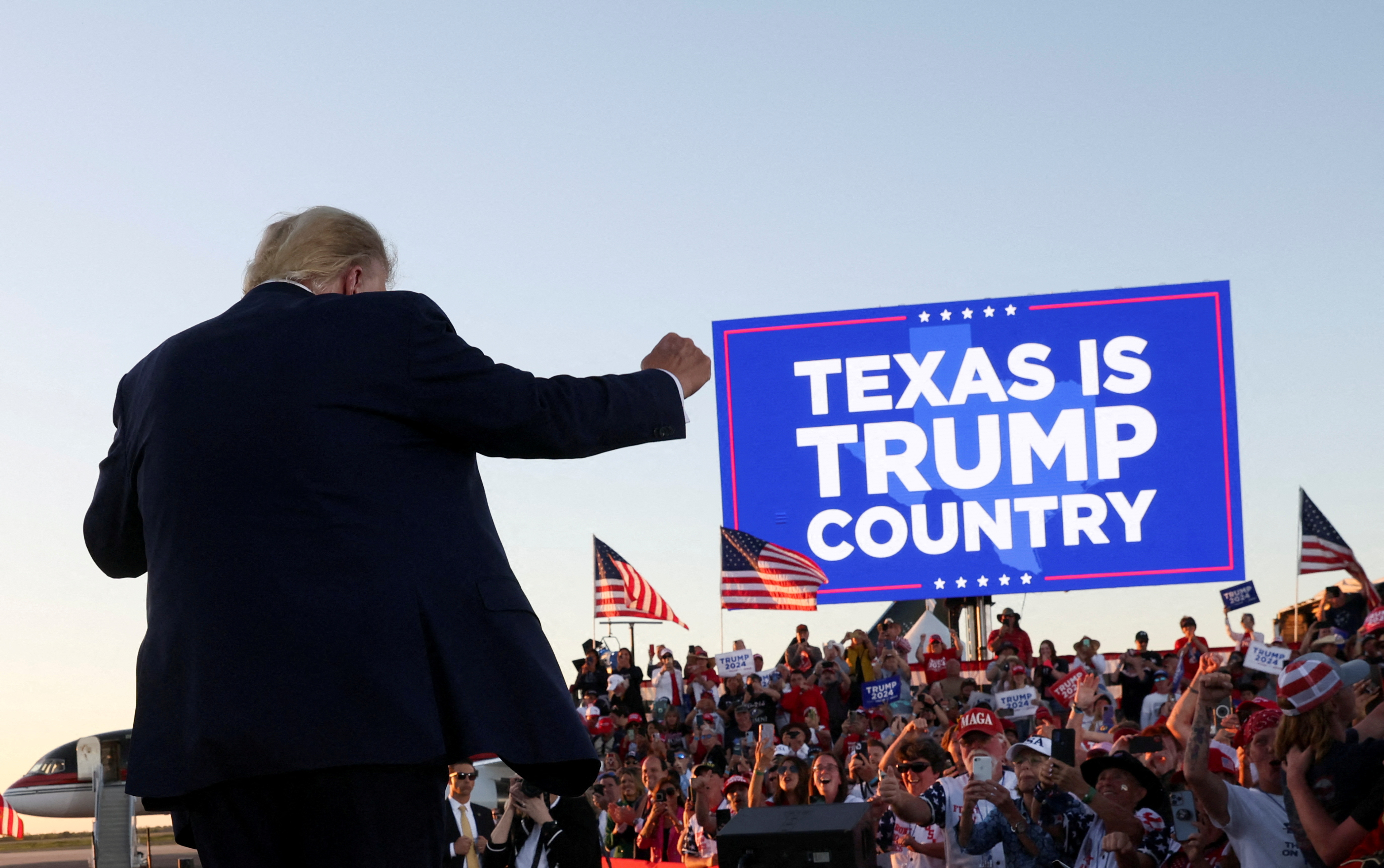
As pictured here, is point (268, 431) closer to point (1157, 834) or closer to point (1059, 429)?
point (1157, 834)

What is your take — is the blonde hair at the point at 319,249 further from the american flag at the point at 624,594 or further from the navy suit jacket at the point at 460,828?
the american flag at the point at 624,594

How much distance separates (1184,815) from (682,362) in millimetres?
5604

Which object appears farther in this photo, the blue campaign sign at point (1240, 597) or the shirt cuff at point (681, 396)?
the blue campaign sign at point (1240, 597)

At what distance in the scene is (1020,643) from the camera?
714 inches

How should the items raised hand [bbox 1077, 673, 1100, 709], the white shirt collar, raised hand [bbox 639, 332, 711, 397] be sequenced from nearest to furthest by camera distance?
the white shirt collar → raised hand [bbox 639, 332, 711, 397] → raised hand [bbox 1077, 673, 1100, 709]

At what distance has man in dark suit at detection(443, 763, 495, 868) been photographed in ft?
32.5

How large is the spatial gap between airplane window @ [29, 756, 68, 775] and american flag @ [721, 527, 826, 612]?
11.7 meters

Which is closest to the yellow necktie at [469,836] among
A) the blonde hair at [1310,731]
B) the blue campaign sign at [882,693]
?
the blue campaign sign at [882,693]

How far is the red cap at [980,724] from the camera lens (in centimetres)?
796

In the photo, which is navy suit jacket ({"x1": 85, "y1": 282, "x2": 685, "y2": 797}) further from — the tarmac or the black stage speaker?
the tarmac

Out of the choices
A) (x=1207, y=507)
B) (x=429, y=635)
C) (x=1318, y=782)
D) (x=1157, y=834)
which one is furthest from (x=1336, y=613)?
(x=429, y=635)

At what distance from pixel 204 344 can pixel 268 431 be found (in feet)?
0.62

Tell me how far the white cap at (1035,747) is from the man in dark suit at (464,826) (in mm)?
3687

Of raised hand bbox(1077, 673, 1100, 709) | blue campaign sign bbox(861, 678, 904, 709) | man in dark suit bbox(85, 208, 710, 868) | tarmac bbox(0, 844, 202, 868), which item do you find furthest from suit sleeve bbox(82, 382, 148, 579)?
tarmac bbox(0, 844, 202, 868)
